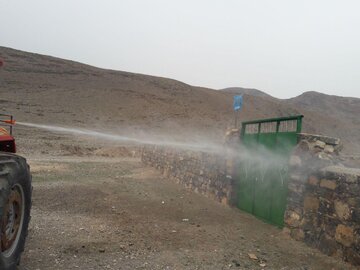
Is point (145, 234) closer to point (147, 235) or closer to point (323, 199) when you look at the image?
point (147, 235)

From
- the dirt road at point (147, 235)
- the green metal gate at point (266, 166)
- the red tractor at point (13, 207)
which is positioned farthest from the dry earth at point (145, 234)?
the red tractor at point (13, 207)

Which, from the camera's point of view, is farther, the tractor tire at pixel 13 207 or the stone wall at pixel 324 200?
the stone wall at pixel 324 200

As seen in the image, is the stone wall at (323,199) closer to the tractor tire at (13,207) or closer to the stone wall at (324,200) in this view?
the stone wall at (324,200)

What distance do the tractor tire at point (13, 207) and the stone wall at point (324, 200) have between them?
14.4ft

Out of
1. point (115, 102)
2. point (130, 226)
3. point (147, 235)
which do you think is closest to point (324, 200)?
point (147, 235)

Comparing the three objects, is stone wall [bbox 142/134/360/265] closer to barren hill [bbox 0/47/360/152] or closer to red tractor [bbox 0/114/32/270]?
Answer: red tractor [bbox 0/114/32/270]

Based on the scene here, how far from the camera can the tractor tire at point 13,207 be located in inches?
169

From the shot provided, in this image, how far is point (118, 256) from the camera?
19.3ft

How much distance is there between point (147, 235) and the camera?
7.04 metres

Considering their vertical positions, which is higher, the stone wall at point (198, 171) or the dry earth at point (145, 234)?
the stone wall at point (198, 171)

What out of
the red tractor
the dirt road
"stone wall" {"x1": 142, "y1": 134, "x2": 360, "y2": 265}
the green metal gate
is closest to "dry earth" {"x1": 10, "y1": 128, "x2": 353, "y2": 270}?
the dirt road

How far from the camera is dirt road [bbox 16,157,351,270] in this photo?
5785mm

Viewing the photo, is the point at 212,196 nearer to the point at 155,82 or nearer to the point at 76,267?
the point at 76,267

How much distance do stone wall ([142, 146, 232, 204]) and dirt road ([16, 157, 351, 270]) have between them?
1.36 feet
